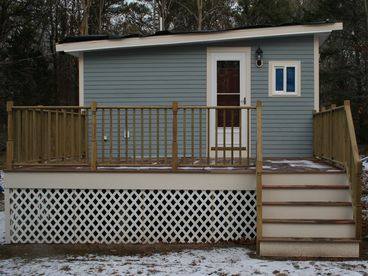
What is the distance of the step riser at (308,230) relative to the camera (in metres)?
5.73

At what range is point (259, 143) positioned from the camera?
19.9 feet

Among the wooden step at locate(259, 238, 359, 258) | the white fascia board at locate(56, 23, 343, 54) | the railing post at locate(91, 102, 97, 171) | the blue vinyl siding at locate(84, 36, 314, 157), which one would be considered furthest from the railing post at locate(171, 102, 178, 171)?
the white fascia board at locate(56, 23, 343, 54)

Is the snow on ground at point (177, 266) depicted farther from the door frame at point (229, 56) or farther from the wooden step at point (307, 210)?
the door frame at point (229, 56)

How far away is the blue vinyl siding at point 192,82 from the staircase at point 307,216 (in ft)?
8.50

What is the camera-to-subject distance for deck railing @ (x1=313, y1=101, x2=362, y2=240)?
568cm

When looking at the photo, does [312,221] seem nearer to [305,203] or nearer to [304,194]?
[305,203]

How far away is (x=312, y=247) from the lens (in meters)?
5.63

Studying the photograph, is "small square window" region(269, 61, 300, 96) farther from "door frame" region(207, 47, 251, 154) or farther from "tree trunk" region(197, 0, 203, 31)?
"tree trunk" region(197, 0, 203, 31)

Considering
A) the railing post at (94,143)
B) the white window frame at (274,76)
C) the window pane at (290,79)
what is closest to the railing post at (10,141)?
the railing post at (94,143)

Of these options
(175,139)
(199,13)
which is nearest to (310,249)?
(175,139)

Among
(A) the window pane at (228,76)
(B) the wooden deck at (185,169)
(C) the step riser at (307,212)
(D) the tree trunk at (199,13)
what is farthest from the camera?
(D) the tree trunk at (199,13)

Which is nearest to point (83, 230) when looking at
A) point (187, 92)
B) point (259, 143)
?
point (259, 143)

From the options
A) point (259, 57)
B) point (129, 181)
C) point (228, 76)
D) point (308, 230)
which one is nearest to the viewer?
point (308, 230)

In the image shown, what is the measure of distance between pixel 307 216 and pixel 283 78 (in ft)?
12.0
